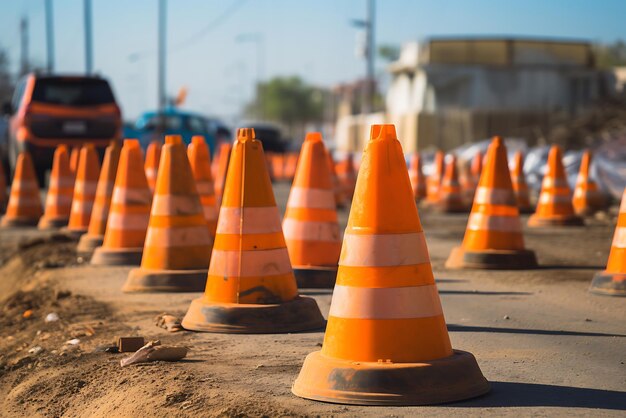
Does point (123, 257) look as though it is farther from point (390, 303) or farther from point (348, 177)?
point (348, 177)

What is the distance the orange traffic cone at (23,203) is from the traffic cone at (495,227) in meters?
8.02

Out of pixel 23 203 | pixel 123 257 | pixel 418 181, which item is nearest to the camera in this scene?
pixel 123 257

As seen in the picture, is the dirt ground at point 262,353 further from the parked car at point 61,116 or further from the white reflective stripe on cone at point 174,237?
the parked car at point 61,116

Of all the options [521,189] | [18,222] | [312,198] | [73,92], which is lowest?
[18,222]

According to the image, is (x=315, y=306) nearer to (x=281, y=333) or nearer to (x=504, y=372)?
(x=281, y=333)

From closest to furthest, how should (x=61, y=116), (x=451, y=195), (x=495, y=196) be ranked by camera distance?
1. (x=495, y=196)
2. (x=451, y=195)
3. (x=61, y=116)

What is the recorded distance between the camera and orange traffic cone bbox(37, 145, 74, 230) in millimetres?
15992

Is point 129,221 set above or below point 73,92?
below

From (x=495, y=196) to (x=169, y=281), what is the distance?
9.79 ft

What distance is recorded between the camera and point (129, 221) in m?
10.7

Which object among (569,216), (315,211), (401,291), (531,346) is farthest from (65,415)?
(569,216)

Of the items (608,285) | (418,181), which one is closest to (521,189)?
(418,181)

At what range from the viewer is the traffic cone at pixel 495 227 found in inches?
402

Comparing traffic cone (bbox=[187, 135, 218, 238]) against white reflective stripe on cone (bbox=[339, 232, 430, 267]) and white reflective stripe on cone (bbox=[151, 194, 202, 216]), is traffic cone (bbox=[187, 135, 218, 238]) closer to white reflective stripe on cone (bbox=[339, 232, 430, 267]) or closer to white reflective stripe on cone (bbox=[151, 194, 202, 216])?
white reflective stripe on cone (bbox=[151, 194, 202, 216])
